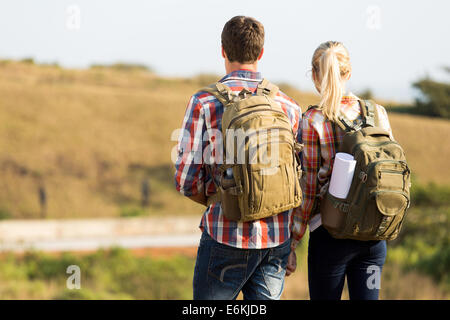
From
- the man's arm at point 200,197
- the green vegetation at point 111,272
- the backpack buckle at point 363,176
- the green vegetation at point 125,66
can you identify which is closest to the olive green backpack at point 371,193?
the backpack buckle at point 363,176

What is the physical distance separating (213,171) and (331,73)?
2.62 ft

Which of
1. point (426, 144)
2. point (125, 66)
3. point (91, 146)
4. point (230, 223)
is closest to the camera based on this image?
point (230, 223)

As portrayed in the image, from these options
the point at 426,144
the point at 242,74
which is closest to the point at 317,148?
the point at 242,74

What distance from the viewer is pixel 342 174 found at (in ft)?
8.32

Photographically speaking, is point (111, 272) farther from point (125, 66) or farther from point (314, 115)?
point (125, 66)

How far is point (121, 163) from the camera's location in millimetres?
28484

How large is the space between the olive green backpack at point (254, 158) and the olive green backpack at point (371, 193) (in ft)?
0.99

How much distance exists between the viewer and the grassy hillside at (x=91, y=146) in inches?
952

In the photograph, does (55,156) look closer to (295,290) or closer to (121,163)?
(121,163)

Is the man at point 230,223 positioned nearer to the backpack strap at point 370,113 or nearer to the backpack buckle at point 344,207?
the backpack buckle at point 344,207

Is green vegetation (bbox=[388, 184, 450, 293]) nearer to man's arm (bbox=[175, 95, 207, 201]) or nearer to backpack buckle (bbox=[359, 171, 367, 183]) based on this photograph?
backpack buckle (bbox=[359, 171, 367, 183])

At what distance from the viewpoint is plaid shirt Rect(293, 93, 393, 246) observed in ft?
8.55

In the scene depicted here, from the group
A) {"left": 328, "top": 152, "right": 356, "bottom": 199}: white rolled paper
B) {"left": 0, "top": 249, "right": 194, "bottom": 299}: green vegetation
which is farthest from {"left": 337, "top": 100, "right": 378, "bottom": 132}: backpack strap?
{"left": 0, "top": 249, "right": 194, "bottom": 299}: green vegetation

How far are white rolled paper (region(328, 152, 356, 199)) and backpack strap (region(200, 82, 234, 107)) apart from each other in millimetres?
624
